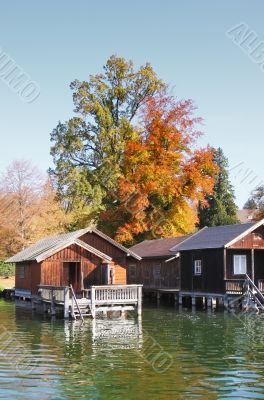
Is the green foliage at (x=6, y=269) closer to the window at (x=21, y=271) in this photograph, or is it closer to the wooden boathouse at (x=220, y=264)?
the window at (x=21, y=271)

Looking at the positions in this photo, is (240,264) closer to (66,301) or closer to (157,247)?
Answer: (157,247)

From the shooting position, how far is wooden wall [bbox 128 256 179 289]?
50881 millimetres

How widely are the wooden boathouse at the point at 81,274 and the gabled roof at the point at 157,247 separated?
747cm

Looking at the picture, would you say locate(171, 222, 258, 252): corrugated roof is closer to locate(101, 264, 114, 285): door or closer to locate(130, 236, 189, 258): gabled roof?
locate(130, 236, 189, 258): gabled roof

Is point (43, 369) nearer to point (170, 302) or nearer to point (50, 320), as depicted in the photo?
point (50, 320)

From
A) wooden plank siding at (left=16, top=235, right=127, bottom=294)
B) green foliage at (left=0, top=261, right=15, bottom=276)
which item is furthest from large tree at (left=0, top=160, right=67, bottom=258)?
wooden plank siding at (left=16, top=235, right=127, bottom=294)

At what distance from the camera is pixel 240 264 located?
141ft

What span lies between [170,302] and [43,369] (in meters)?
32.1

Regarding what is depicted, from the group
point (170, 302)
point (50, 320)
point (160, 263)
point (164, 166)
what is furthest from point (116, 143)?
point (50, 320)

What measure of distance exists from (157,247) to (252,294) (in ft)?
51.2

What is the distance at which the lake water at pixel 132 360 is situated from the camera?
1520 centimetres

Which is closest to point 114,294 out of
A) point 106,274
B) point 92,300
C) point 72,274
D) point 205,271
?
point 92,300

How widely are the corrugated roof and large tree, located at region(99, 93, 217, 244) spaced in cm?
715

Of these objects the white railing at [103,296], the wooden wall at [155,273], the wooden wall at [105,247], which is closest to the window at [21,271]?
the wooden wall at [105,247]
